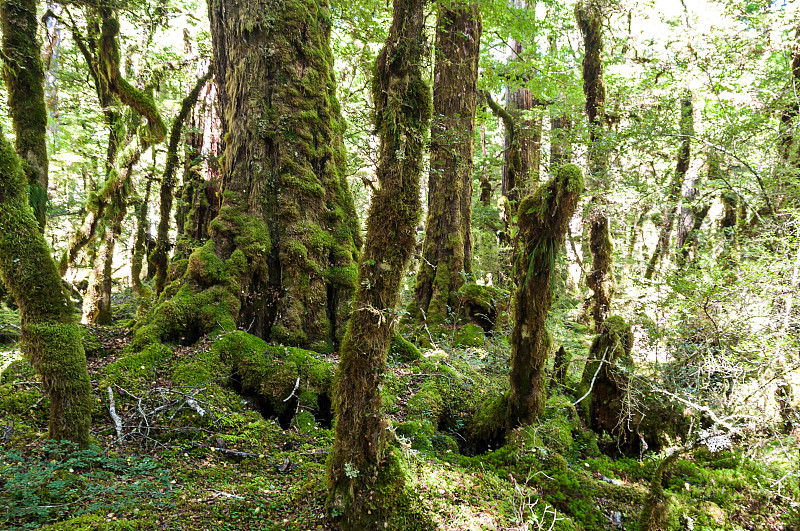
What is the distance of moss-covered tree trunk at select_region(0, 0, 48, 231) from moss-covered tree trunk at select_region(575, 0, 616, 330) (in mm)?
8888

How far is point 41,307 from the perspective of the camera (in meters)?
3.50

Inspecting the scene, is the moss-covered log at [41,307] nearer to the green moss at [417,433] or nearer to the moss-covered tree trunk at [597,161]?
the green moss at [417,433]

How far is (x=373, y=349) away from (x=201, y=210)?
6.52 m

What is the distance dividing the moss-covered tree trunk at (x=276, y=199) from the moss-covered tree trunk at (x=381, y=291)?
9.98 feet

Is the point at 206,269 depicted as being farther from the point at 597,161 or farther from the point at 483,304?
the point at 597,161

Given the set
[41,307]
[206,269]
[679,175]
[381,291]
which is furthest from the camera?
[679,175]

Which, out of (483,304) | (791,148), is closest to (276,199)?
(483,304)

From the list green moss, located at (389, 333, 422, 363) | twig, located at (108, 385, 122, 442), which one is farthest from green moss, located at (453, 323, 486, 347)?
twig, located at (108, 385, 122, 442)

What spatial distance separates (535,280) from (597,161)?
19.0 feet

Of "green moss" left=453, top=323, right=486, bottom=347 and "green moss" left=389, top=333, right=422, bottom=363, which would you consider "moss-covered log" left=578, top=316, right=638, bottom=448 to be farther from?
"green moss" left=389, top=333, right=422, bottom=363

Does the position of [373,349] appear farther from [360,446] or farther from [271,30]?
[271,30]

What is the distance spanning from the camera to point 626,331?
629 centimetres

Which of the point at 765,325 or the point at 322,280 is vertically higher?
the point at 322,280

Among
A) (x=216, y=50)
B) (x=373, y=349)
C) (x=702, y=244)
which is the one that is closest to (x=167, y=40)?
(x=216, y=50)
